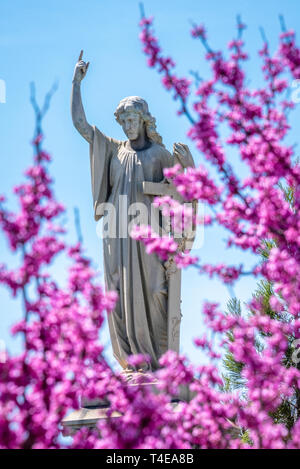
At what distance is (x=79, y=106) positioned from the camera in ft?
26.1

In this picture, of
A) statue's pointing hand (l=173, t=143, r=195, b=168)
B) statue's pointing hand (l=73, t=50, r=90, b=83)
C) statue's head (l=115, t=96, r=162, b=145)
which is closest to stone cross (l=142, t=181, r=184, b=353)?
statue's pointing hand (l=173, t=143, r=195, b=168)

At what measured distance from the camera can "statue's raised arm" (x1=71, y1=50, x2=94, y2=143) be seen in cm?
791

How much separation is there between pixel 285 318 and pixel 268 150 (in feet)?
19.0

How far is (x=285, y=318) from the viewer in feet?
36.6

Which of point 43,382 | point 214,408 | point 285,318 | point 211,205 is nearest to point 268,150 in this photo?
point 211,205

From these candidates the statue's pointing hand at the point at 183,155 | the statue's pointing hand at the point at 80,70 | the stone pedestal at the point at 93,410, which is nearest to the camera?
the stone pedestal at the point at 93,410

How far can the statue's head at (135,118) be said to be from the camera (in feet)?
26.1

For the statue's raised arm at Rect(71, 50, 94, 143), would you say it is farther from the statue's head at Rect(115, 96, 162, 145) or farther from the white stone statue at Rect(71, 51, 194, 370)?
the statue's head at Rect(115, 96, 162, 145)

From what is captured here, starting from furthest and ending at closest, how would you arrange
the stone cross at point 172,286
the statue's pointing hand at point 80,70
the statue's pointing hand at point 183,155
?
the statue's pointing hand at point 80,70
the statue's pointing hand at point 183,155
the stone cross at point 172,286

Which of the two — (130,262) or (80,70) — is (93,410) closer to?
(130,262)

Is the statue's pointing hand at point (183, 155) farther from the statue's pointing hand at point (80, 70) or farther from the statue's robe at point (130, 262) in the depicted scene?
the statue's pointing hand at point (80, 70)

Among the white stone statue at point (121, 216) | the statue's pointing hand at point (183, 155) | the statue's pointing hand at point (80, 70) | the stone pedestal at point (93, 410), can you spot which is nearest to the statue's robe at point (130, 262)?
the white stone statue at point (121, 216)

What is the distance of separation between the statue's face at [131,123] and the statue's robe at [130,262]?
0.50ft
